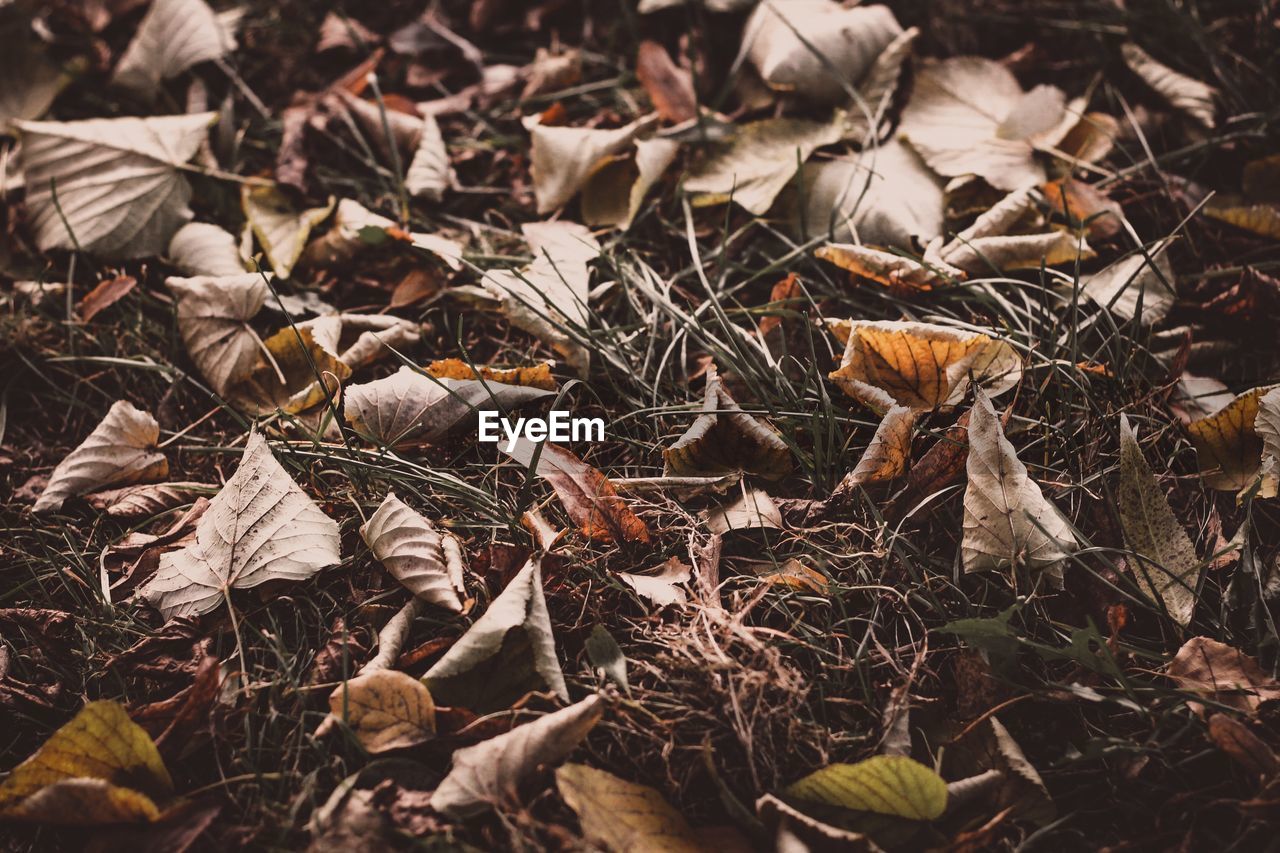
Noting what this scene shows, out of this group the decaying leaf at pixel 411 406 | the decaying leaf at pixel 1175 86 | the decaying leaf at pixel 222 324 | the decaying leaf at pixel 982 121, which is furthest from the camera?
the decaying leaf at pixel 1175 86

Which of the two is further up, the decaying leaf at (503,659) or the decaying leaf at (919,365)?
Result: the decaying leaf at (919,365)

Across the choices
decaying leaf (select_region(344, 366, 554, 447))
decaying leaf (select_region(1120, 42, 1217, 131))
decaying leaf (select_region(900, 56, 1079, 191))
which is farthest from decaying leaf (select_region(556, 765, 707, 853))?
decaying leaf (select_region(1120, 42, 1217, 131))

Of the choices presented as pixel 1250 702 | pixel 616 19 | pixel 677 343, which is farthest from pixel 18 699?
pixel 616 19

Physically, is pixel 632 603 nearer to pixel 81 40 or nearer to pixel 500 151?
pixel 500 151

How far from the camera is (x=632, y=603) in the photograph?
1.38 meters

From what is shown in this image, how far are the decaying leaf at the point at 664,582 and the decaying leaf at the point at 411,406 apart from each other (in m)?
0.39

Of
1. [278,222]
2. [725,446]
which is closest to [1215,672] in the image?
[725,446]

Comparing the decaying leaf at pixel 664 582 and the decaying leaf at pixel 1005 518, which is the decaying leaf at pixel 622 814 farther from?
the decaying leaf at pixel 1005 518

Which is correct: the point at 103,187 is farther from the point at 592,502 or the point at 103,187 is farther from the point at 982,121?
the point at 982,121

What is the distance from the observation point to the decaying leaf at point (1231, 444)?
1.37m

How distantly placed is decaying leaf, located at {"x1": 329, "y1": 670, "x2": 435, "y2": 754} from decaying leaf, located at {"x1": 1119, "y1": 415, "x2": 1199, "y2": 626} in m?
1.04

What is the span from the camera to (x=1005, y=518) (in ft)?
4.27

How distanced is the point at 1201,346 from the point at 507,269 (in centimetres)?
131
